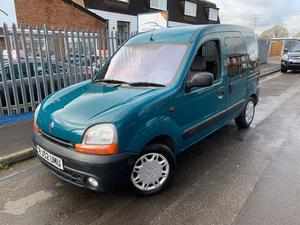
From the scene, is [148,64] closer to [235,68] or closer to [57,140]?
[57,140]

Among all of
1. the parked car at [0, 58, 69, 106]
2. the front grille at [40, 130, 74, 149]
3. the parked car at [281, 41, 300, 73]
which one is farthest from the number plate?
the parked car at [281, 41, 300, 73]

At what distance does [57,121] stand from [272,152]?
336cm

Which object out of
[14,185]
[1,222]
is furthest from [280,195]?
[14,185]

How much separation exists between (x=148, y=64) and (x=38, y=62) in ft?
11.7

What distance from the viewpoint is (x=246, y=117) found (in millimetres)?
5168

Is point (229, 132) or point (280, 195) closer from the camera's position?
point (280, 195)

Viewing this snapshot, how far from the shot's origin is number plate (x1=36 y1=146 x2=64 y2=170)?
2618 millimetres

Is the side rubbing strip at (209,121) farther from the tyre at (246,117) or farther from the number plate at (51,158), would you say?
the number plate at (51,158)

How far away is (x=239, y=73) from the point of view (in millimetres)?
4434

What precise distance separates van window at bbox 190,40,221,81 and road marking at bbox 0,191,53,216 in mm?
2445

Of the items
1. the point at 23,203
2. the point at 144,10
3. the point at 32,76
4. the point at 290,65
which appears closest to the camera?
the point at 23,203

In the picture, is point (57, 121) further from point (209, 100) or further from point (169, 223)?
point (209, 100)

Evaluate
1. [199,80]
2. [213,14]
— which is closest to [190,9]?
[213,14]

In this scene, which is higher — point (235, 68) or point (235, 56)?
point (235, 56)
